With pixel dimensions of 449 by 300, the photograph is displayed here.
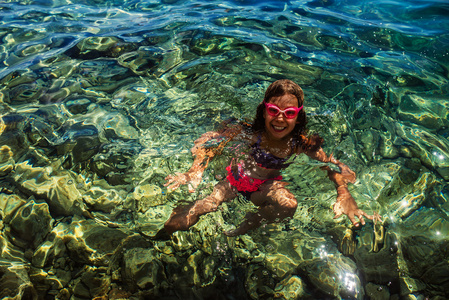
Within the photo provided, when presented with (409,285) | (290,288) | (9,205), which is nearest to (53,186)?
(9,205)

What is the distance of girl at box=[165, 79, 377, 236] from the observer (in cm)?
311

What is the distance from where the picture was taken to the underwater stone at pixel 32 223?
2.86 m

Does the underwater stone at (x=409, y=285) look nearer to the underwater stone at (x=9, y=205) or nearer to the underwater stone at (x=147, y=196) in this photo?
the underwater stone at (x=147, y=196)

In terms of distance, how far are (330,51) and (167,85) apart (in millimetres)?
2977

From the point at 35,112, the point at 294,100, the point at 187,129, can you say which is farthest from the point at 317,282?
the point at 35,112

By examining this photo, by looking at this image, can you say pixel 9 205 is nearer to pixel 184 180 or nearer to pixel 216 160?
pixel 184 180

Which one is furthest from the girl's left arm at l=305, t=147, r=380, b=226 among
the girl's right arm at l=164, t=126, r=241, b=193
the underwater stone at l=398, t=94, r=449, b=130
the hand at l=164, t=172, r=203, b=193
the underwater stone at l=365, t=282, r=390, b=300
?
the underwater stone at l=398, t=94, r=449, b=130

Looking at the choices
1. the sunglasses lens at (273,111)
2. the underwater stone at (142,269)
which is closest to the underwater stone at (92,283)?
the underwater stone at (142,269)

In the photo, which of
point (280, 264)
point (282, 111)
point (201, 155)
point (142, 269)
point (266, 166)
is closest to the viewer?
point (142, 269)

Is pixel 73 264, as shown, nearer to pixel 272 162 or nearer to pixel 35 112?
pixel 272 162

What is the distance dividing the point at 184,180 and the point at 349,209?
1712 millimetres

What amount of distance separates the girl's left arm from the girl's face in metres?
0.46

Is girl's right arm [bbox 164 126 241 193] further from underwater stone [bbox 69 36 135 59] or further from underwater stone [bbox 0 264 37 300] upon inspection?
underwater stone [bbox 69 36 135 59]

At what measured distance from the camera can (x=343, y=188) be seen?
325cm
